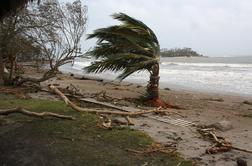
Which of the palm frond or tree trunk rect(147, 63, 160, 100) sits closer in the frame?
the palm frond

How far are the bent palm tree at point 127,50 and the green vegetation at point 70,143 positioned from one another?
11.8 feet

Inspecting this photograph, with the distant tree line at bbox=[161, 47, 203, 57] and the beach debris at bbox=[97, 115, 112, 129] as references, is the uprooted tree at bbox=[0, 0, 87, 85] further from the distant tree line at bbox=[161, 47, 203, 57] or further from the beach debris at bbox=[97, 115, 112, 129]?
the distant tree line at bbox=[161, 47, 203, 57]

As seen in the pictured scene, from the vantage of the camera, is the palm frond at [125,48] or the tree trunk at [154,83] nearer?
the palm frond at [125,48]

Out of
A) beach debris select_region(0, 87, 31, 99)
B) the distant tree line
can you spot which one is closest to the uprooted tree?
beach debris select_region(0, 87, 31, 99)

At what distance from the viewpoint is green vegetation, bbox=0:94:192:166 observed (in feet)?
20.6

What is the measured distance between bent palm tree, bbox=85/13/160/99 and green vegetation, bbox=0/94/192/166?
11.8 ft

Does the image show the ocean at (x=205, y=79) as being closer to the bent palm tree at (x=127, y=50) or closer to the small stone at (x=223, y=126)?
the bent palm tree at (x=127, y=50)

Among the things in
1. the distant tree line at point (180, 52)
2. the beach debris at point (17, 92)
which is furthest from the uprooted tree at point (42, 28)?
the distant tree line at point (180, 52)

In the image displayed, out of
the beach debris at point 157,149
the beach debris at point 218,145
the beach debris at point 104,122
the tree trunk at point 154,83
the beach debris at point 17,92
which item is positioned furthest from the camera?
the tree trunk at point 154,83

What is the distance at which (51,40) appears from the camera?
48.4 feet

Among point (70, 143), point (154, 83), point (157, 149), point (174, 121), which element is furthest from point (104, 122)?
point (154, 83)

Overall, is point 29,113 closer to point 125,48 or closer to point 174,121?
point 174,121

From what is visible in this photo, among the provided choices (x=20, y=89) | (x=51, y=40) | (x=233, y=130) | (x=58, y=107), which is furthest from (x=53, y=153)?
(x=51, y=40)

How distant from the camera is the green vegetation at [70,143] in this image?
6.28 meters
